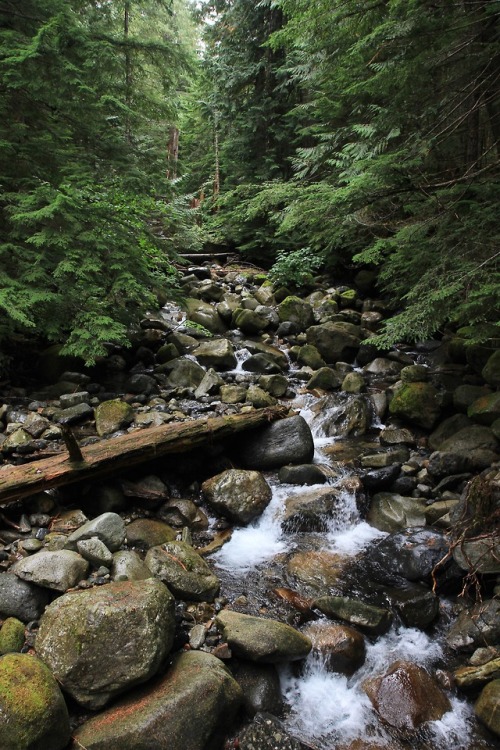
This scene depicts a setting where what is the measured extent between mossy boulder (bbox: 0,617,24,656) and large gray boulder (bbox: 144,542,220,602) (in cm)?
122

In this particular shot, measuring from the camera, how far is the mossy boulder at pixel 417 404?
7742mm

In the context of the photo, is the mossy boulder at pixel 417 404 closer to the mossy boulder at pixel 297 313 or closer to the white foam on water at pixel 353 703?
the white foam on water at pixel 353 703

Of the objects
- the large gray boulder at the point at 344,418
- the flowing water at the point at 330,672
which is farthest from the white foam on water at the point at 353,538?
the large gray boulder at the point at 344,418

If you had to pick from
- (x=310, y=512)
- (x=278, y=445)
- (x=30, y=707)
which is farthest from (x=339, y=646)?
(x=278, y=445)

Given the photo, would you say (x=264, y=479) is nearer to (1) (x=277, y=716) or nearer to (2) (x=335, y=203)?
(1) (x=277, y=716)

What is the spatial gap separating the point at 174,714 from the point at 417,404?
642 cm

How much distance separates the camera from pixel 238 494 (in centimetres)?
584

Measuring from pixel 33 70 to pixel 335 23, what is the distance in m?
4.70

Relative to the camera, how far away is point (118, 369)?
8.45 meters

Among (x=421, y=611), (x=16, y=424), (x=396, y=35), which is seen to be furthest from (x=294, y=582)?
(x=396, y=35)

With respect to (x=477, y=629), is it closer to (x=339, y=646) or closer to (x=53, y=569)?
(x=339, y=646)

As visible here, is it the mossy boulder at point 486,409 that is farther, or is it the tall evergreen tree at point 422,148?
the mossy boulder at point 486,409

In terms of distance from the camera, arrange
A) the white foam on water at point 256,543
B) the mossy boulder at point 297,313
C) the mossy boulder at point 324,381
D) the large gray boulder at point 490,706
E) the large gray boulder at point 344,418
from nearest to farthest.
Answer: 1. the large gray boulder at point 490,706
2. the white foam on water at point 256,543
3. the large gray boulder at point 344,418
4. the mossy boulder at point 324,381
5. the mossy boulder at point 297,313

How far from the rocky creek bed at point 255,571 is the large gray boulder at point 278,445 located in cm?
3
